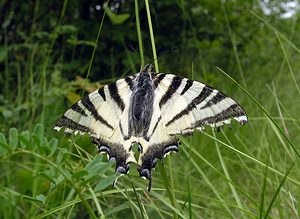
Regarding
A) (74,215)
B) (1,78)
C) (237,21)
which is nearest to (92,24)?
(1,78)

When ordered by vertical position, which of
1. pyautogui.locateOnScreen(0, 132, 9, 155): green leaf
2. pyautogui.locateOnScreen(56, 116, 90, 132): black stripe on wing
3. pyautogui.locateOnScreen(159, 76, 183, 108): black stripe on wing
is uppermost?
pyautogui.locateOnScreen(159, 76, 183, 108): black stripe on wing

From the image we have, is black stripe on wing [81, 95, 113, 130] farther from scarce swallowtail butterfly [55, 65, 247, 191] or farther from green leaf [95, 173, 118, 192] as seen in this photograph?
green leaf [95, 173, 118, 192]

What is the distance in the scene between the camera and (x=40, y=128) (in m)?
0.99

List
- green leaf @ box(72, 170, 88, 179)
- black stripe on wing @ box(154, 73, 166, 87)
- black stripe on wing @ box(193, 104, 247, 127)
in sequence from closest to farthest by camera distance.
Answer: green leaf @ box(72, 170, 88, 179) < black stripe on wing @ box(193, 104, 247, 127) < black stripe on wing @ box(154, 73, 166, 87)

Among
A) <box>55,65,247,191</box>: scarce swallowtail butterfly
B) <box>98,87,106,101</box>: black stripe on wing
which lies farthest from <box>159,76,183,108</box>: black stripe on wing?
<box>98,87,106,101</box>: black stripe on wing

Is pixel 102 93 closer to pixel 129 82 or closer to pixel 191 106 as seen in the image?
pixel 129 82

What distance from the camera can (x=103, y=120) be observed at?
1.13m

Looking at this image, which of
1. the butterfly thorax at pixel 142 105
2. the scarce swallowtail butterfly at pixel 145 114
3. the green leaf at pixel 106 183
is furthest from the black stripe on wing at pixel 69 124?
the green leaf at pixel 106 183

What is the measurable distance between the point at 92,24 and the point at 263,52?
132cm

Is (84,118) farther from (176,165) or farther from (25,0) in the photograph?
(25,0)

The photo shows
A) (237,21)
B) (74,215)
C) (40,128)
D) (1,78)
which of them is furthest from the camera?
(237,21)

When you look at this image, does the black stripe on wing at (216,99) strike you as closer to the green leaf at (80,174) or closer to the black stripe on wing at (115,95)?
the black stripe on wing at (115,95)

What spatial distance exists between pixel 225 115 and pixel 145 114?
17 centimetres

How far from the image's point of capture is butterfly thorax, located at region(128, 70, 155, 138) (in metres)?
1.13
